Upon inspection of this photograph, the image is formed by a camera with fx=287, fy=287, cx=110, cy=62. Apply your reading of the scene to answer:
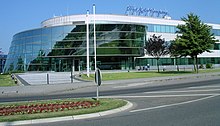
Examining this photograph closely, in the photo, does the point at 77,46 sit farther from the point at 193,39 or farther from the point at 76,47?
the point at 193,39

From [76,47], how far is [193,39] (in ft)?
90.2

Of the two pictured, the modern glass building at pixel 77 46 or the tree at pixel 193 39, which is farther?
the modern glass building at pixel 77 46

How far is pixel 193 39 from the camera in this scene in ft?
126

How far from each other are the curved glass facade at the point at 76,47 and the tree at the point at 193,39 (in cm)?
2181

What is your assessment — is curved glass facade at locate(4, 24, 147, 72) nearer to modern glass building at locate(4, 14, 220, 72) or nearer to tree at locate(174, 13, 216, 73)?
modern glass building at locate(4, 14, 220, 72)

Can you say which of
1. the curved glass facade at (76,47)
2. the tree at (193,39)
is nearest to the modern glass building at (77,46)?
the curved glass facade at (76,47)

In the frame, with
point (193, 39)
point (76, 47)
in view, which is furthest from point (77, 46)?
point (193, 39)

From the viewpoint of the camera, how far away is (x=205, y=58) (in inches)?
3223

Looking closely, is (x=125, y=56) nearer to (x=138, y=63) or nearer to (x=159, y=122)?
(x=138, y=63)

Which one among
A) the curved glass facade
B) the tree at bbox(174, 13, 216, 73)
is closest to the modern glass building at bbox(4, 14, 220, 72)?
the curved glass facade

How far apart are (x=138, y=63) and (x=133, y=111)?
58.0 meters

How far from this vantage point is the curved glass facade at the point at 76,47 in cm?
5941

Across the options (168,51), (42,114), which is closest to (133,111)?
(42,114)

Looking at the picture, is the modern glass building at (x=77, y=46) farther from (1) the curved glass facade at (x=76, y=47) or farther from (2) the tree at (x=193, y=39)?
A: (2) the tree at (x=193, y=39)
